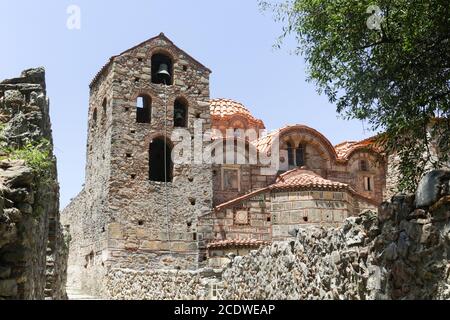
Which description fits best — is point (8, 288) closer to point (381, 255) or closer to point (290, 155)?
point (381, 255)

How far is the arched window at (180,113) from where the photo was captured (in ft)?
60.5

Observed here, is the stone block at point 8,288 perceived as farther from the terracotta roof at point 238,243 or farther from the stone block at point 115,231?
the stone block at point 115,231

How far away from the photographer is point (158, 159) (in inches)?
738

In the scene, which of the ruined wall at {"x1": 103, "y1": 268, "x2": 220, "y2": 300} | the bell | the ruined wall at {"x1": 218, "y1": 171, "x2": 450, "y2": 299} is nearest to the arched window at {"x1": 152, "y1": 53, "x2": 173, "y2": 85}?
the bell

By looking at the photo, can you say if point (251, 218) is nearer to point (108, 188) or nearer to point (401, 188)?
point (108, 188)

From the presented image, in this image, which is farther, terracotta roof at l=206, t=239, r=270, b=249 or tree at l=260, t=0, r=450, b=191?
terracotta roof at l=206, t=239, r=270, b=249

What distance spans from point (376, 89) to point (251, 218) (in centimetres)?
988

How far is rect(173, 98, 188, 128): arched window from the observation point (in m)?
18.4

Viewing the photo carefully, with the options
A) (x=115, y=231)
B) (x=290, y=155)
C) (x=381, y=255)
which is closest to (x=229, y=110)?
(x=290, y=155)

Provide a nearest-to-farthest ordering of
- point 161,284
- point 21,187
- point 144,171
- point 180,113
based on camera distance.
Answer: point 21,187 → point 161,284 → point 144,171 → point 180,113

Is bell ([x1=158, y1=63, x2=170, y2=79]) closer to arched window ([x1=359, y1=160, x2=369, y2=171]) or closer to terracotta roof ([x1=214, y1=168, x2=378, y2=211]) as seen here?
terracotta roof ([x1=214, y1=168, x2=378, y2=211])

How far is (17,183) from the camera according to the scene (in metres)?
4.84

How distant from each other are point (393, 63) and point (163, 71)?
1196 cm

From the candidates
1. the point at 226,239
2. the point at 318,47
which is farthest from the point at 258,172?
the point at 318,47
